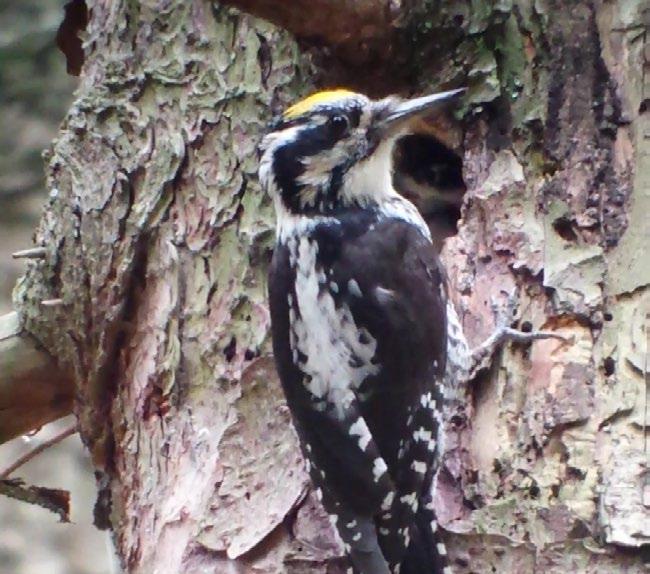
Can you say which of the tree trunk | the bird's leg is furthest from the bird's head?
the bird's leg

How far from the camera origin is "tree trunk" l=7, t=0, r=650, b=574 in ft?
8.42

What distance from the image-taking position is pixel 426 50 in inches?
123

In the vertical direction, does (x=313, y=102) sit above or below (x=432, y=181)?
above

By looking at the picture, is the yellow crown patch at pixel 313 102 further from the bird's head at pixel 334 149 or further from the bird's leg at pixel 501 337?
the bird's leg at pixel 501 337

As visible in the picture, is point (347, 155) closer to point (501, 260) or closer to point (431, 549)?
point (501, 260)

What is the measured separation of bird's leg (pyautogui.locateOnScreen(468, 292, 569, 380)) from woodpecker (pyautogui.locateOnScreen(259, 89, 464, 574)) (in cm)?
15

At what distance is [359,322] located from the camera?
9.52 feet

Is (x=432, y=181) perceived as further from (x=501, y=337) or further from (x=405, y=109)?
(x=501, y=337)

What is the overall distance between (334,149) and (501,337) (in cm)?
68

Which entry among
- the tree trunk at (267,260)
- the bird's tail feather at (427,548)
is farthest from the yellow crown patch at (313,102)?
the bird's tail feather at (427,548)

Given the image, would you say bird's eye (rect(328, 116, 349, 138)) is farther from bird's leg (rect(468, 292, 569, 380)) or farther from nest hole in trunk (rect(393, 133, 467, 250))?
bird's leg (rect(468, 292, 569, 380))

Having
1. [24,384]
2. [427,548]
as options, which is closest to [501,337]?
[427,548]

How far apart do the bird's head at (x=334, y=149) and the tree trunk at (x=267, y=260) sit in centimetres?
10

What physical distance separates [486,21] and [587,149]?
44 cm
